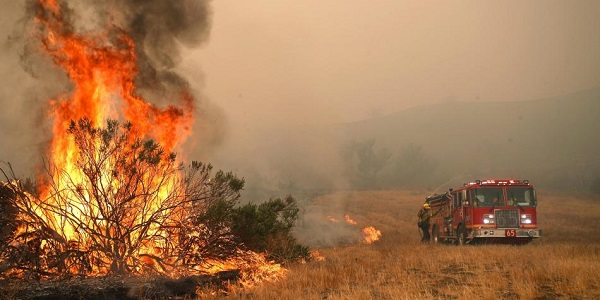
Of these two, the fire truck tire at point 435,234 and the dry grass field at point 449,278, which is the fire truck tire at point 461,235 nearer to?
the fire truck tire at point 435,234

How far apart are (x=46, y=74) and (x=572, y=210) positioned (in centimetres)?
4065

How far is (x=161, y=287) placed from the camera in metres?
8.14

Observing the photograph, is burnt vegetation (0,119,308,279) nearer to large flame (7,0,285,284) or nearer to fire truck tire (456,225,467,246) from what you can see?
large flame (7,0,285,284)

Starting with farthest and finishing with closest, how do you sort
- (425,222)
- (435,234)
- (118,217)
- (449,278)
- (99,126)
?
(425,222)
(435,234)
(99,126)
(449,278)
(118,217)

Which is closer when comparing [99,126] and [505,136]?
[99,126]

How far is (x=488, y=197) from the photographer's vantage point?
57.4 ft

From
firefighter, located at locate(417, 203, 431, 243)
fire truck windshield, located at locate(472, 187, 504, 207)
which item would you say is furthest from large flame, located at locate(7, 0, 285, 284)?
firefighter, located at locate(417, 203, 431, 243)

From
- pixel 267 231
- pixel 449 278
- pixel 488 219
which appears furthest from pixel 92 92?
pixel 488 219

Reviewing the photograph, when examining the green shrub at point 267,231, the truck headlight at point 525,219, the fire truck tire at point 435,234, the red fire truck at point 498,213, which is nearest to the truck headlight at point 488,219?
the red fire truck at point 498,213

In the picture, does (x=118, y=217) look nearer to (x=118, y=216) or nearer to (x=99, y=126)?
(x=118, y=216)

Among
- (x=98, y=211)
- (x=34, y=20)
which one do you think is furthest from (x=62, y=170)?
(x=34, y=20)

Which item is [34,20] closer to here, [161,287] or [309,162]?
[161,287]

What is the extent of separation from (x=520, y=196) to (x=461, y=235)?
8.99ft

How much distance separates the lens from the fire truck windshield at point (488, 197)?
57.1ft
